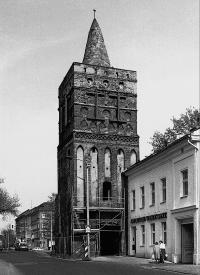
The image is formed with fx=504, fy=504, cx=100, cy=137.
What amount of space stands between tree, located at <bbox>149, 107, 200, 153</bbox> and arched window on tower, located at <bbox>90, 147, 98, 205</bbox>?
610 cm

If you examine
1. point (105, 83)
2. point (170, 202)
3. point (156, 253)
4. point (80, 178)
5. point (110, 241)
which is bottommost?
point (110, 241)

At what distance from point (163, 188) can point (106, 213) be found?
423 inches

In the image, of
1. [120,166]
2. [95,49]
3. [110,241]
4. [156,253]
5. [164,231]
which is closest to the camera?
[156,253]

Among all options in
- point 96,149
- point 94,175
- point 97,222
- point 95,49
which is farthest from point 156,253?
point 95,49

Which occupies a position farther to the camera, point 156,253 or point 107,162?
point 107,162

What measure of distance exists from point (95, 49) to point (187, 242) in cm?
2461

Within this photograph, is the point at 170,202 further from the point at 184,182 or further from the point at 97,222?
the point at 97,222

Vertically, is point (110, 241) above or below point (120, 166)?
below

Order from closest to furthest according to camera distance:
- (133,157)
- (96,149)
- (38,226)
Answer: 1. (96,149)
2. (133,157)
3. (38,226)

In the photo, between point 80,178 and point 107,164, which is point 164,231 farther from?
point 107,164

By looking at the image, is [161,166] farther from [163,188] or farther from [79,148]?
[79,148]

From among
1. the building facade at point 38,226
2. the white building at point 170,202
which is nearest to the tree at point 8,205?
the building facade at point 38,226

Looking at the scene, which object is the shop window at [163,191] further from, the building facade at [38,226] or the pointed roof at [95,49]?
the building facade at [38,226]

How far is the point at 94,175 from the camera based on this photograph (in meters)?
45.6
